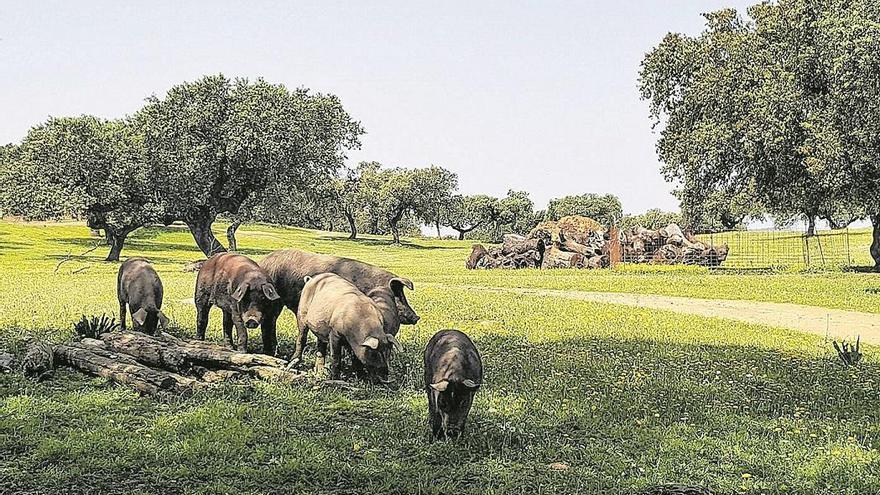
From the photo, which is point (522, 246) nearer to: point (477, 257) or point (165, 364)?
point (477, 257)

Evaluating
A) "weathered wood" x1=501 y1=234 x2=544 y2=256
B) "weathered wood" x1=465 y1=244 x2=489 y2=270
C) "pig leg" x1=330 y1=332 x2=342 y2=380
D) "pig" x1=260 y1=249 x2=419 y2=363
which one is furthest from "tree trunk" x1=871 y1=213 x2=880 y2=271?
"pig leg" x1=330 y1=332 x2=342 y2=380

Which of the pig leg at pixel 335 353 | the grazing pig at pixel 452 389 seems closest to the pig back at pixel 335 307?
the pig leg at pixel 335 353

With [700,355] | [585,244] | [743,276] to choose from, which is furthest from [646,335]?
[585,244]

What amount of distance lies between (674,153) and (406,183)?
49814mm

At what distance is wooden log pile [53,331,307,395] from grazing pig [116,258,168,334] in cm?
195

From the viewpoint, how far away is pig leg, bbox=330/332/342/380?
1003 centimetres

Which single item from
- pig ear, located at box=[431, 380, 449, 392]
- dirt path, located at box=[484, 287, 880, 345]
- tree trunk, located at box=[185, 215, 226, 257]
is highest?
tree trunk, located at box=[185, 215, 226, 257]

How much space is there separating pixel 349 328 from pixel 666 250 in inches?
1368

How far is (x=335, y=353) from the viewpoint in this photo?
10.1 m

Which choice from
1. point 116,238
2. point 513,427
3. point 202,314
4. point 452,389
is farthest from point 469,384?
point 116,238

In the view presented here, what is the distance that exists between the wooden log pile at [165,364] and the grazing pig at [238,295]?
2.96ft

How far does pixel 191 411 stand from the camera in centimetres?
859

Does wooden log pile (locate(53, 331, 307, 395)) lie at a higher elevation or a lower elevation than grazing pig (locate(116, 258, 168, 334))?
lower

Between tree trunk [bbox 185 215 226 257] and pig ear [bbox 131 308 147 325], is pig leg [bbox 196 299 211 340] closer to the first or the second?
pig ear [bbox 131 308 147 325]
